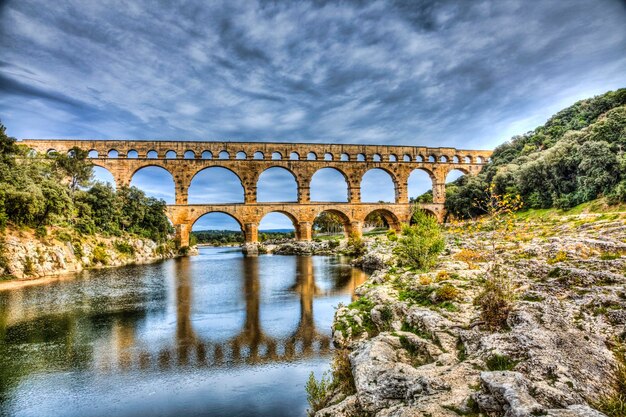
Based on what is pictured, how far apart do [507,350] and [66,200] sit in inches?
952

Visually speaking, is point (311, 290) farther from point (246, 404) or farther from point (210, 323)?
point (246, 404)

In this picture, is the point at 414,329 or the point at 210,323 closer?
the point at 414,329

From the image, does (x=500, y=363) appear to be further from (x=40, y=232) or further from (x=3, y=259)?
(x=40, y=232)

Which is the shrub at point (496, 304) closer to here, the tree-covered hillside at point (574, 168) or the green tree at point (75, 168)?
the tree-covered hillside at point (574, 168)

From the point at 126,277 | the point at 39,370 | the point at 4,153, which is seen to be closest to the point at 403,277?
the point at 39,370

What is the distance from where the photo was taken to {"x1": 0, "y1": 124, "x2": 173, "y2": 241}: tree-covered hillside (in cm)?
1802

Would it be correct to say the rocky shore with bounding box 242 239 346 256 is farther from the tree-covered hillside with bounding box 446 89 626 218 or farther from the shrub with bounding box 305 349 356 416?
the shrub with bounding box 305 349 356 416

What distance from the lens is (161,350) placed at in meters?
7.30

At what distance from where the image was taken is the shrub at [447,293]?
20.9 ft

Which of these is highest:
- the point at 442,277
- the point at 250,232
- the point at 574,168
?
the point at 574,168

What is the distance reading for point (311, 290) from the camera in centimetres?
1388

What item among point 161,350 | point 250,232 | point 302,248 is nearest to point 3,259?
point 161,350

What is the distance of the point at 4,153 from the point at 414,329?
2457 centimetres

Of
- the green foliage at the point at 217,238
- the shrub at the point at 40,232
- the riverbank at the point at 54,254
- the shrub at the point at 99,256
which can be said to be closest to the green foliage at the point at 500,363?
the riverbank at the point at 54,254
